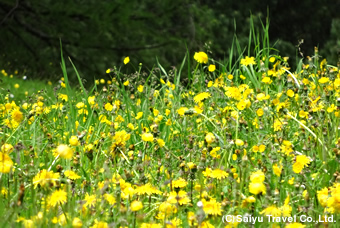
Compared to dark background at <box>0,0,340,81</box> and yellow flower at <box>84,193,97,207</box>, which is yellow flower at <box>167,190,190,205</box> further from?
dark background at <box>0,0,340,81</box>

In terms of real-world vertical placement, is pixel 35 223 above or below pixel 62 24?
below

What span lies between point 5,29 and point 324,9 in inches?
456

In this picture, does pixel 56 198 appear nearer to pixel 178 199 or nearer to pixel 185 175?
pixel 178 199

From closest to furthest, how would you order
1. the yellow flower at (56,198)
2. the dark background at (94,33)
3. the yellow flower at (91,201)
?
1. the yellow flower at (56,198)
2. the yellow flower at (91,201)
3. the dark background at (94,33)

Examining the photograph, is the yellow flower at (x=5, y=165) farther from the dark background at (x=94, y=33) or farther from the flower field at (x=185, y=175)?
the dark background at (x=94, y=33)

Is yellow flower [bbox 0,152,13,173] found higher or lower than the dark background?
lower

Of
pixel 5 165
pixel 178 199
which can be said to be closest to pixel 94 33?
pixel 5 165

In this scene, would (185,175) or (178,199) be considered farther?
(185,175)

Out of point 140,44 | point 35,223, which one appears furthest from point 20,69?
point 35,223

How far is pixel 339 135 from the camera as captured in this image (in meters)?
2.80

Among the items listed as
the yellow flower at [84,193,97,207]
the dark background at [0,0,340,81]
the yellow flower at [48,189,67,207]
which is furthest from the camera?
the dark background at [0,0,340,81]

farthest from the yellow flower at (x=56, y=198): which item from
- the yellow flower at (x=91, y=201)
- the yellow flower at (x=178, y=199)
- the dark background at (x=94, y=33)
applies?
the dark background at (x=94, y=33)

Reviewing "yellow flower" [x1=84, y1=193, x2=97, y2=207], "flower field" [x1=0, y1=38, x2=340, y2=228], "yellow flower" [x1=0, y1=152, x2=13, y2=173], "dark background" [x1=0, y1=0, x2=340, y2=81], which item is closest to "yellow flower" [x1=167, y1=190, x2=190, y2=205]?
"flower field" [x1=0, y1=38, x2=340, y2=228]

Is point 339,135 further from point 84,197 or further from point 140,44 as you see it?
point 140,44
